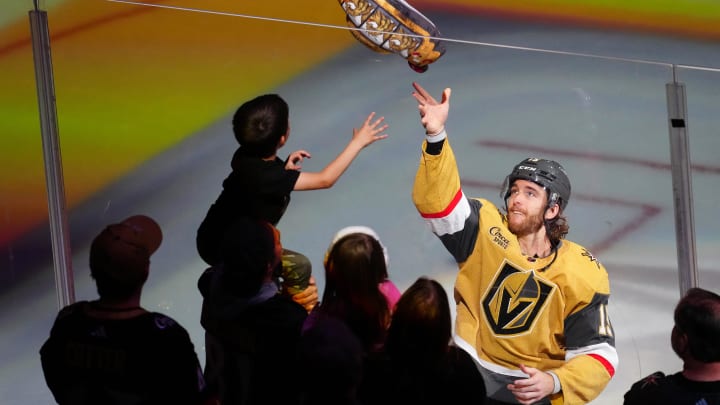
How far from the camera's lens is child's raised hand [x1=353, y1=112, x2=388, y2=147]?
150 inches

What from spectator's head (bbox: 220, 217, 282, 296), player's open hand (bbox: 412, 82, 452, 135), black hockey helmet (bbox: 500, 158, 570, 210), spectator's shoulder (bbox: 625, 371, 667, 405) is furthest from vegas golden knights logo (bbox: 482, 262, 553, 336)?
spectator's head (bbox: 220, 217, 282, 296)

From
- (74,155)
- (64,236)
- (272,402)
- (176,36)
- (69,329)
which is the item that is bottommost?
(272,402)

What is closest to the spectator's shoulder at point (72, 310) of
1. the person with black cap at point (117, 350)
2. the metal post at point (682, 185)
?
the person with black cap at point (117, 350)

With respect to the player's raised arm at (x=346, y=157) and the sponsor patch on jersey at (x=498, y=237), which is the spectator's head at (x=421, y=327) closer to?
the player's raised arm at (x=346, y=157)

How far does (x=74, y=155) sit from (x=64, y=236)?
0.23 m

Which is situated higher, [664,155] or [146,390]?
[664,155]

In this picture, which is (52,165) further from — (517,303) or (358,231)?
(517,303)

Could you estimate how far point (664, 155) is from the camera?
4508mm

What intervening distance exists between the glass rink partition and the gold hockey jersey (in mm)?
82

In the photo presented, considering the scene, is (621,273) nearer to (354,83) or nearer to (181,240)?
(354,83)

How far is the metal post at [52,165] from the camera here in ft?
11.4

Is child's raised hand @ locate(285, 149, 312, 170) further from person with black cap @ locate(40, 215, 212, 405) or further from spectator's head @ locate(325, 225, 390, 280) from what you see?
person with black cap @ locate(40, 215, 212, 405)

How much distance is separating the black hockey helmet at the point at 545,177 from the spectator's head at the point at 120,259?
4.05 feet

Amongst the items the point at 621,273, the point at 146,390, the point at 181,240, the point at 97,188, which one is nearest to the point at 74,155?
the point at 97,188
